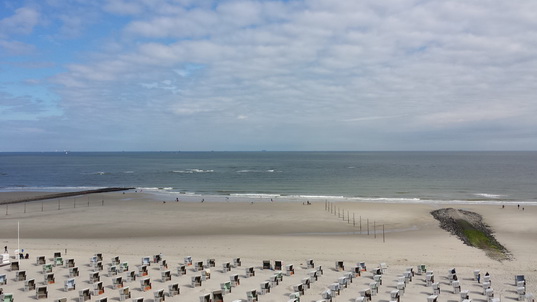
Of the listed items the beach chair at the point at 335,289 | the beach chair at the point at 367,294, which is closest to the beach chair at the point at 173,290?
the beach chair at the point at 335,289

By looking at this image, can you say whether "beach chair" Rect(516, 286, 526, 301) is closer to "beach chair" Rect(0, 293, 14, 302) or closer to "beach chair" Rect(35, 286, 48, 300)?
"beach chair" Rect(35, 286, 48, 300)

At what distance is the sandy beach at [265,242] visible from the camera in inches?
693

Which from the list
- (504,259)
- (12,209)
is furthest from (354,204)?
(12,209)

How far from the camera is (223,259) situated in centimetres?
2267

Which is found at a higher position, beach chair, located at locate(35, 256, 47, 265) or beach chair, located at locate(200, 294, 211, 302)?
beach chair, located at locate(200, 294, 211, 302)

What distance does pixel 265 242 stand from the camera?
92.2ft

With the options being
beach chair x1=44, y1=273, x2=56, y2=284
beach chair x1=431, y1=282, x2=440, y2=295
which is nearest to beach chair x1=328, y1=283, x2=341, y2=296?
beach chair x1=431, y1=282, x2=440, y2=295

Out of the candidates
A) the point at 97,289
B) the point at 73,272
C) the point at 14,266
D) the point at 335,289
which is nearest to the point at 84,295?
the point at 97,289

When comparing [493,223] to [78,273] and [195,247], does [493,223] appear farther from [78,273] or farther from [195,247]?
[78,273]

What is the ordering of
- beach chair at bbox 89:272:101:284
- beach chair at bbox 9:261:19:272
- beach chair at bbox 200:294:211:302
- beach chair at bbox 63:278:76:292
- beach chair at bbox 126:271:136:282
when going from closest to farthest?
beach chair at bbox 200:294:211:302
beach chair at bbox 63:278:76:292
beach chair at bbox 89:272:101:284
beach chair at bbox 126:271:136:282
beach chair at bbox 9:261:19:272

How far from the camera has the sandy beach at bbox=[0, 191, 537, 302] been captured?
17.6m

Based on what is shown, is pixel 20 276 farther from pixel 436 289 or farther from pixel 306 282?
pixel 436 289

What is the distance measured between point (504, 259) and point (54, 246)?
2951 cm

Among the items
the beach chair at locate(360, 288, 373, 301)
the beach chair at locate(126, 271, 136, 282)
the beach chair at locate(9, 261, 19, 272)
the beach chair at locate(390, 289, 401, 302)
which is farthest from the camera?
the beach chair at locate(9, 261, 19, 272)
